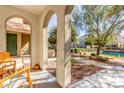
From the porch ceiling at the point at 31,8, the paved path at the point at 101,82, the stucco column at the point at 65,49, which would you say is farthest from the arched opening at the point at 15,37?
the stucco column at the point at 65,49

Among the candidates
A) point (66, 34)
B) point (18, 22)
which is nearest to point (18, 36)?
point (18, 22)

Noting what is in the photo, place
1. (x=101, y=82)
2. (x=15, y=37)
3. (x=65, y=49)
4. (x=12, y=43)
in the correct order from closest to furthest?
(x=65, y=49)
(x=101, y=82)
(x=12, y=43)
(x=15, y=37)

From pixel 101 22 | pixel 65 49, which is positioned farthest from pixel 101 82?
pixel 101 22

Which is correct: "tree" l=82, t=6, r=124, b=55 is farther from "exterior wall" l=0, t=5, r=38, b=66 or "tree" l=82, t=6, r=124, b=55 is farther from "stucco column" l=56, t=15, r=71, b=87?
"stucco column" l=56, t=15, r=71, b=87

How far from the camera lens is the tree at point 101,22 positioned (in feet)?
24.1

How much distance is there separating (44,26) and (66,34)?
5.93 feet

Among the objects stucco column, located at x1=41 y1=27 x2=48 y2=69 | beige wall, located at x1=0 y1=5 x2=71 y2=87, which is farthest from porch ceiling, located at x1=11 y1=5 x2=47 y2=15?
stucco column, located at x1=41 y1=27 x2=48 y2=69

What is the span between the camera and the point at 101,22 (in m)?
8.21

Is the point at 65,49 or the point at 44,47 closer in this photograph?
the point at 65,49

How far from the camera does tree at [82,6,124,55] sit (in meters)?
7.36

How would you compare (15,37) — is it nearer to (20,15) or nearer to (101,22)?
(20,15)

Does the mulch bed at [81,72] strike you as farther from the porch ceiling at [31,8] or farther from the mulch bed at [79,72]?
the porch ceiling at [31,8]

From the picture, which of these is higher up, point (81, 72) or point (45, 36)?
point (45, 36)

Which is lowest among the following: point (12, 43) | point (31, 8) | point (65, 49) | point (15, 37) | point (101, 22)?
point (65, 49)
